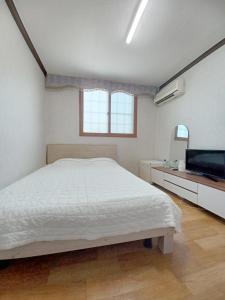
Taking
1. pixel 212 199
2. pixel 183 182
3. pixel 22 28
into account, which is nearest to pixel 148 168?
pixel 183 182

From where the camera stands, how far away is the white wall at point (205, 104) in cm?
249

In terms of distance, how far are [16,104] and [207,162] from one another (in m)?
2.87

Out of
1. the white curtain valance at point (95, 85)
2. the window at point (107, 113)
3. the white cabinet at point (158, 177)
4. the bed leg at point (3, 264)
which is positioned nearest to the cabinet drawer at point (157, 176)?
the white cabinet at point (158, 177)

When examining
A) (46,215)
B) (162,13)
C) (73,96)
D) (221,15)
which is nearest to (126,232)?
(46,215)

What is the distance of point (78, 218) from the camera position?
1222mm

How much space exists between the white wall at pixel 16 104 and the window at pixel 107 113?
1.24 meters

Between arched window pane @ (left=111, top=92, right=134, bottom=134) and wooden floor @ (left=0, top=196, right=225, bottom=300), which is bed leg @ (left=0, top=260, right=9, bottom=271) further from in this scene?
arched window pane @ (left=111, top=92, right=134, bottom=134)

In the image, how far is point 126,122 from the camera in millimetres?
4254

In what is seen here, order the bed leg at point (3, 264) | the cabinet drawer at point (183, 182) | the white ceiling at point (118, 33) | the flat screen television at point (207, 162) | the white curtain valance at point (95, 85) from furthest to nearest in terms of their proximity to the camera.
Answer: the white curtain valance at point (95, 85)
the cabinet drawer at point (183, 182)
the flat screen television at point (207, 162)
the white ceiling at point (118, 33)
the bed leg at point (3, 264)

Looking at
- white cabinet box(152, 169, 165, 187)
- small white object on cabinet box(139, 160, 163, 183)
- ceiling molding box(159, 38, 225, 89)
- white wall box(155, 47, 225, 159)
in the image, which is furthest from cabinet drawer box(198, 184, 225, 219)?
ceiling molding box(159, 38, 225, 89)

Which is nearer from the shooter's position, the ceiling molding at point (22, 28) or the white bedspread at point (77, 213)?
the white bedspread at point (77, 213)

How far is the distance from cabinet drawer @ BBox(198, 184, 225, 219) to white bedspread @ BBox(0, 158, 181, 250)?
0.88 m

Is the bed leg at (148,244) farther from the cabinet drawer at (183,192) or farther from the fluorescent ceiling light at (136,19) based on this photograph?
the fluorescent ceiling light at (136,19)

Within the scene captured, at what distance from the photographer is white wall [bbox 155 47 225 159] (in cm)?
249
